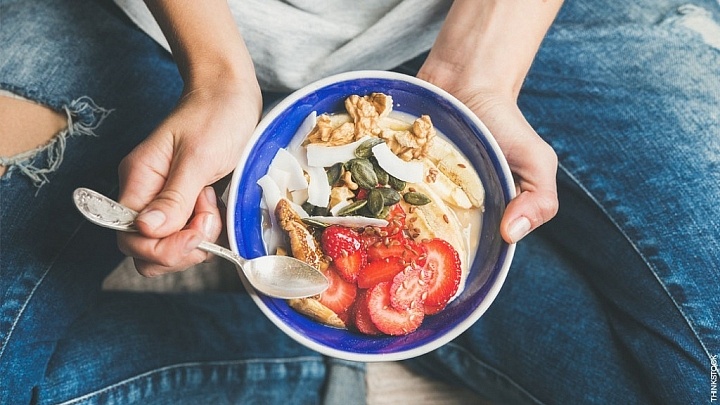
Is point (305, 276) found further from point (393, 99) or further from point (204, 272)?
point (204, 272)

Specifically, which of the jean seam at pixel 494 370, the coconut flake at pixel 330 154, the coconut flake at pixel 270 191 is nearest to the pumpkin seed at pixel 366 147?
the coconut flake at pixel 330 154

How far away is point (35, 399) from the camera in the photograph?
3.16ft

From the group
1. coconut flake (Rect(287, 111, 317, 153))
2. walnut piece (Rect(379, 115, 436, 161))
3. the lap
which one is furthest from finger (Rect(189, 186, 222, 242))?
the lap

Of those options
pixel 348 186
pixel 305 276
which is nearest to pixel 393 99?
pixel 348 186

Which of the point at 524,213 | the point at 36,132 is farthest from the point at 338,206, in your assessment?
the point at 36,132

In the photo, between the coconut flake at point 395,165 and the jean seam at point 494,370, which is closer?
the coconut flake at point 395,165

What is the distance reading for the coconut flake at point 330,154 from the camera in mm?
790

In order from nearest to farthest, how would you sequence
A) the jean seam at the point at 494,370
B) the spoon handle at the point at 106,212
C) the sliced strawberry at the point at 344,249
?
the spoon handle at the point at 106,212 < the sliced strawberry at the point at 344,249 < the jean seam at the point at 494,370

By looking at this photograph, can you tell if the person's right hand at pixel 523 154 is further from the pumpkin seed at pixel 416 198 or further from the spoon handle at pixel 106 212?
the spoon handle at pixel 106 212

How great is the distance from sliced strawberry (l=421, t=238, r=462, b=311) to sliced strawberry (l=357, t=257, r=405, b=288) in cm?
4

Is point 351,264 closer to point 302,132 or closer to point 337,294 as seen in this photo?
point 337,294

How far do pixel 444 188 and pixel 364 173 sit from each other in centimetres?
10

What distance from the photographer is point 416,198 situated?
0.80 metres

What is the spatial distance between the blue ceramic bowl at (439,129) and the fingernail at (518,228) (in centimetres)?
2
